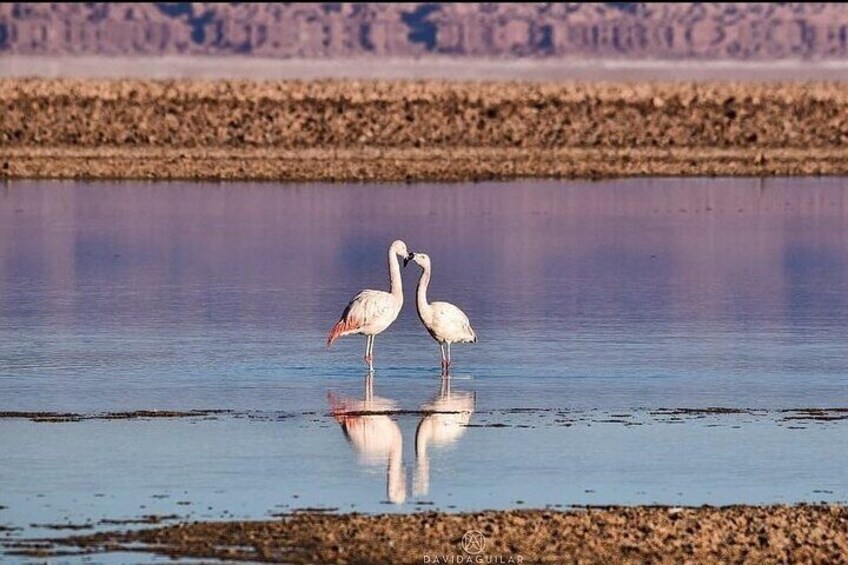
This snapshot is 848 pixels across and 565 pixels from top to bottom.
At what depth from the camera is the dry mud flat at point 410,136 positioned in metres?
35.9

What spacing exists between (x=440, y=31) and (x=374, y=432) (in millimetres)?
145814

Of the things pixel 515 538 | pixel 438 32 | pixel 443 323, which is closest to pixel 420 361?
pixel 443 323

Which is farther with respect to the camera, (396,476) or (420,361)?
(420,361)

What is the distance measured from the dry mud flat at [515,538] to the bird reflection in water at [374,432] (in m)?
0.80

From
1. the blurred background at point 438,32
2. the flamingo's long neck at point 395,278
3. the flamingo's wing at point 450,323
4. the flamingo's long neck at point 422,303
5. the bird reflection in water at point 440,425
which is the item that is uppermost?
the blurred background at point 438,32

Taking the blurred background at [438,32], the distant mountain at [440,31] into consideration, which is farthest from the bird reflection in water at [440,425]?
the distant mountain at [440,31]

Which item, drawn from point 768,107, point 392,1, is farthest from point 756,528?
point 392,1

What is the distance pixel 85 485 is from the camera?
1056 cm

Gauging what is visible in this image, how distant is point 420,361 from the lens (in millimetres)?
15312

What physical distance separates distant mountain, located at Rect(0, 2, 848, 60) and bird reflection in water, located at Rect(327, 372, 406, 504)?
139m

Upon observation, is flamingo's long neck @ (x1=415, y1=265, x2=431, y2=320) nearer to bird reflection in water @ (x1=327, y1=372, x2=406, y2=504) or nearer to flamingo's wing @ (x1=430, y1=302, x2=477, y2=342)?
flamingo's wing @ (x1=430, y1=302, x2=477, y2=342)

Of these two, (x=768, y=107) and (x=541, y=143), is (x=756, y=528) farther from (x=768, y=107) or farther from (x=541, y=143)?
(x=768, y=107)

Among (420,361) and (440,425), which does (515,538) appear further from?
(420,361)

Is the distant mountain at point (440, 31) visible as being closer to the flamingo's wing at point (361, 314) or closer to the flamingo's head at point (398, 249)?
the flamingo's head at point (398, 249)
